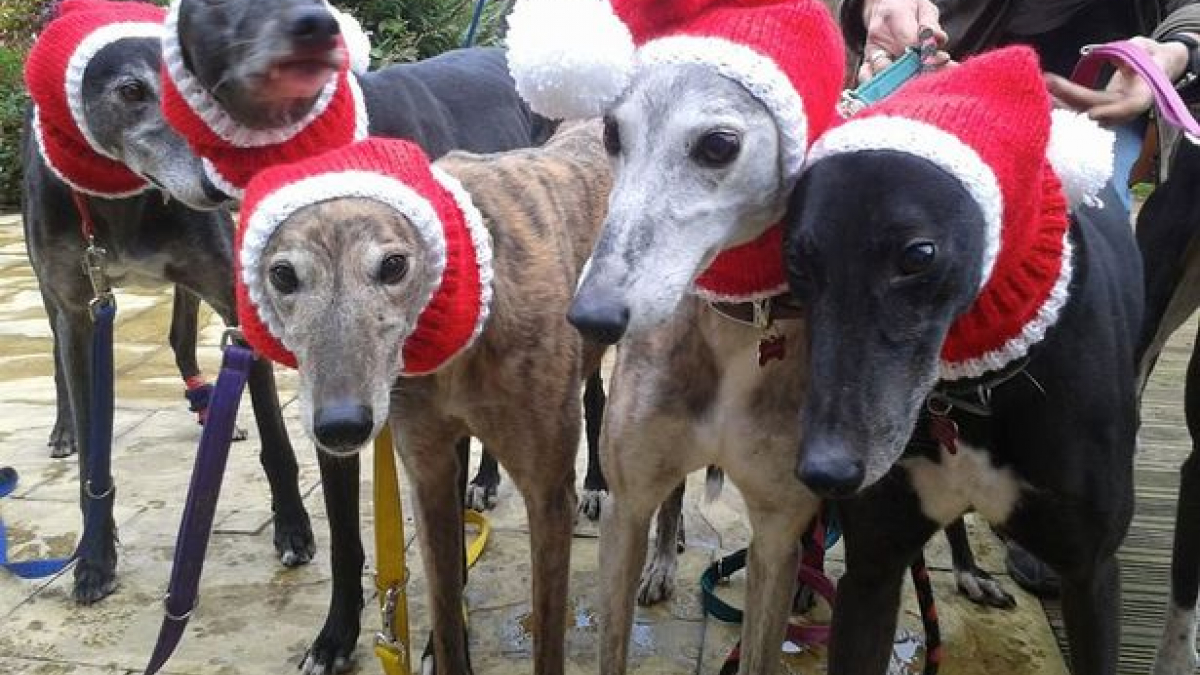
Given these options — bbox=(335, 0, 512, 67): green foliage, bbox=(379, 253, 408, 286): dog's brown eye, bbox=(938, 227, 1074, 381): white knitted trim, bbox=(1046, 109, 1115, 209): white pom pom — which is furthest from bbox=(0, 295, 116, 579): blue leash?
bbox=(335, 0, 512, 67): green foliage

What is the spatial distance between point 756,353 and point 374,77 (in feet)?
5.68

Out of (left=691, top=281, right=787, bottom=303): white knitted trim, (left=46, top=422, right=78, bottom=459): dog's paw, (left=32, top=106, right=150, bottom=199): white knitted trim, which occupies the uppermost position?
(left=691, top=281, right=787, bottom=303): white knitted trim

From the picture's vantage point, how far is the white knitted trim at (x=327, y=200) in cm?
195

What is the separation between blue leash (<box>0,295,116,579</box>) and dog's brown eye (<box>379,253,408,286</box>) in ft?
4.79

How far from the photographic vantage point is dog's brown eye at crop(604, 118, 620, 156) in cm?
179

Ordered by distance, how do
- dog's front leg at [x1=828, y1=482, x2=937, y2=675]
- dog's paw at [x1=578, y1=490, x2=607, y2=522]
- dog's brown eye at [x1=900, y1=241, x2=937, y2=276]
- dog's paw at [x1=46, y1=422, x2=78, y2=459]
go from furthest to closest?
dog's paw at [x1=46, y1=422, x2=78, y2=459]
dog's paw at [x1=578, y1=490, x2=607, y2=522]
dog's front leg at [x1=828, y1=482, x2=937, y2=675]
dog's brown eye at [x1=900, y1=241, x2=937, y2=276]

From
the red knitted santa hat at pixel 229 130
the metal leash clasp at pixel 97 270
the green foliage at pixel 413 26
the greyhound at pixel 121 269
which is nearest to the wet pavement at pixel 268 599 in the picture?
the greyhound at pixel 121 269

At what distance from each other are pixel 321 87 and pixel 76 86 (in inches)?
31.7

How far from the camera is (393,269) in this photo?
6.49 ft

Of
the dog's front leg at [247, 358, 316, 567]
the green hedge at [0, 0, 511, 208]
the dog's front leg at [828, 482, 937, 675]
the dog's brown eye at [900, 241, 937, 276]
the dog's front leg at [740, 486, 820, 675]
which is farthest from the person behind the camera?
the green hedge at [0, 0, 511, 208]

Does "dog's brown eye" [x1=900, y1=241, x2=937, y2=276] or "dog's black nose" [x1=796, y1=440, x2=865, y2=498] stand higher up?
"dog's brown eye" [x1=900, y1=241, x2=937, y2=276]

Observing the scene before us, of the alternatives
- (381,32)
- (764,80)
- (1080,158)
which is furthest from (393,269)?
(381,32)

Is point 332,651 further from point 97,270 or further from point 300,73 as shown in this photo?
point 300,73

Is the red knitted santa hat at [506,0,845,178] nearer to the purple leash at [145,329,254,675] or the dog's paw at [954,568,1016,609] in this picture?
the purple leash at [145,329,254,675]
